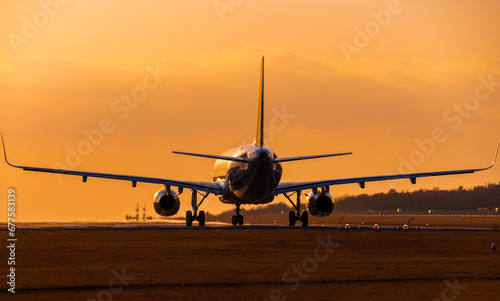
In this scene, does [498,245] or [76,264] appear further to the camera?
[498,245]

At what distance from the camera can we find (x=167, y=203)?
190ft

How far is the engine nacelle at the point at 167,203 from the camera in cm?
5784

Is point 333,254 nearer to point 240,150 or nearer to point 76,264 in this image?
point 76,264

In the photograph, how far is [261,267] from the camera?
78.1 ft

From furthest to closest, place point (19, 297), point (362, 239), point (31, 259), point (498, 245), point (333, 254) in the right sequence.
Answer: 1. point (362, 239)
2. point (498, 245)
3. point (333, 254)
4. point (31, 259)
5. point (19, 297)

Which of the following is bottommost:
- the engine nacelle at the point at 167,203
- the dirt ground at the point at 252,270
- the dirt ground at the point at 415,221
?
the dirt ground at the point at 252,270

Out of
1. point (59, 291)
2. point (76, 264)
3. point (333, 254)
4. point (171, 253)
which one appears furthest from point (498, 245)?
point (59, 291)

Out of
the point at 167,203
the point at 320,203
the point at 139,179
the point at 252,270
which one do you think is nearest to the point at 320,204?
the point at 320,203

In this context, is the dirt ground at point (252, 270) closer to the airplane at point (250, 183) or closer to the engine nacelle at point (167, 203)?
the airplane at point (250, 183)

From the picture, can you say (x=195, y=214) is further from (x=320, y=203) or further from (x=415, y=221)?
(x=415, y=221)

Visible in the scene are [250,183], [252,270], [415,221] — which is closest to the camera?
[252,270]

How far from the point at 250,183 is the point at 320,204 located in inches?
308

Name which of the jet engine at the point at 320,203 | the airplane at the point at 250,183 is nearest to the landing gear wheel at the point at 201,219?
the airplane at the point at 250,183

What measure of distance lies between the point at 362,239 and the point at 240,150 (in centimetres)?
1873
